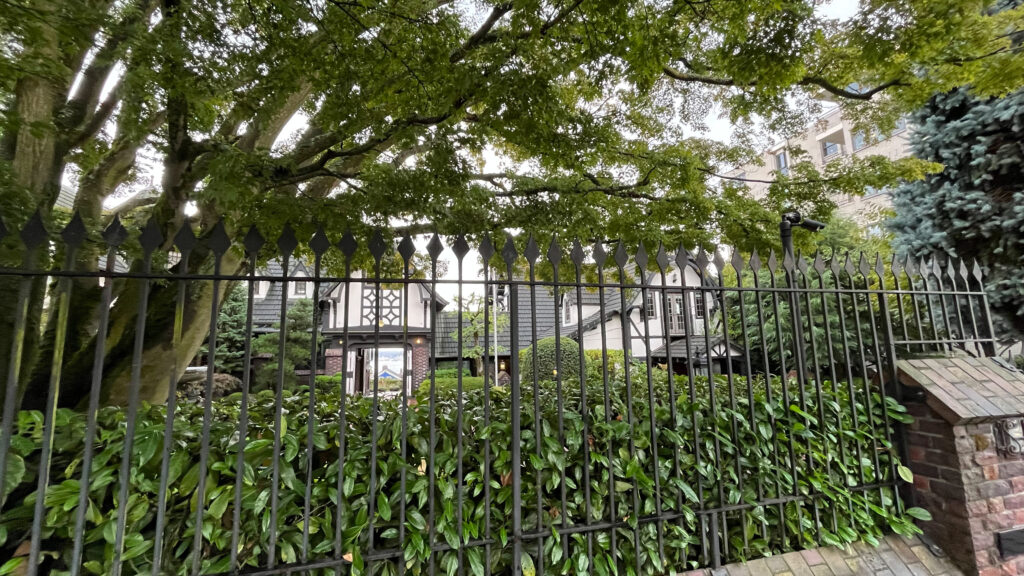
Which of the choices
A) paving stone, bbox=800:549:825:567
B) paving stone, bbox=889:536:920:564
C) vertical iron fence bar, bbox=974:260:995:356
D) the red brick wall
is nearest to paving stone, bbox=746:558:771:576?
paving stone, bbox=800:549:825:567

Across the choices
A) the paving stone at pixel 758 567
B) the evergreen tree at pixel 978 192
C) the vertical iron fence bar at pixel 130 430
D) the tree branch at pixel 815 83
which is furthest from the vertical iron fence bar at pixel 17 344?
the evergreen tree at pixel 978 192

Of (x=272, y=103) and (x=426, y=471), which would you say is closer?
(x=426, y=471)

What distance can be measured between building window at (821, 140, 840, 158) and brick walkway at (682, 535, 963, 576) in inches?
811

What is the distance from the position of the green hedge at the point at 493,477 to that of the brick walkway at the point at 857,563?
0.07 m

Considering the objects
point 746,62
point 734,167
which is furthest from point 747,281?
point 746,62

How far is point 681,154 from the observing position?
4.60m

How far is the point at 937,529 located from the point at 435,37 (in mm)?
4678

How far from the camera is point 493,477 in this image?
89.1 inches

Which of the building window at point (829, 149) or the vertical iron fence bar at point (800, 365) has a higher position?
the building window at point (829, 149)

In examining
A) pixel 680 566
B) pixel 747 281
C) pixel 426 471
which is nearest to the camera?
pixel 426 471

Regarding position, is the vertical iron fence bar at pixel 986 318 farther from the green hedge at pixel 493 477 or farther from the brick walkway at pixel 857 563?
the brick walkway at pixel 857 563

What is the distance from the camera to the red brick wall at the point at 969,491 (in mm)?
2547

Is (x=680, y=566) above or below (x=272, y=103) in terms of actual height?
below

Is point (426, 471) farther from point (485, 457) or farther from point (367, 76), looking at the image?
point (367, 76)
